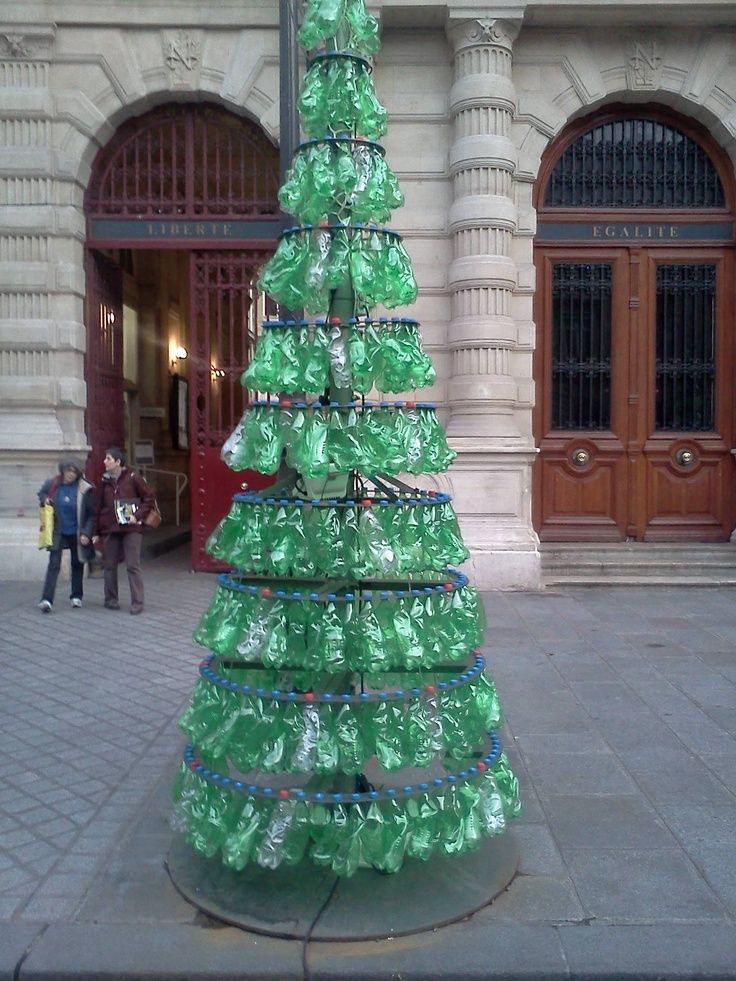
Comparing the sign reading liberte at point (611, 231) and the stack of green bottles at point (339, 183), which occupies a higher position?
the sign reading liberte at point (611, 231)

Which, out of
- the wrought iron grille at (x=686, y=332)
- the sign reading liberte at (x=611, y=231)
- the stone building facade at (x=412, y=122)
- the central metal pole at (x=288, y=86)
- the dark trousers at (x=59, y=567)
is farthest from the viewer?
the wrought iron grille at (x=686, y=332)

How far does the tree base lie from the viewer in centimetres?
355

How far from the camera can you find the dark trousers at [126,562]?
9.39m

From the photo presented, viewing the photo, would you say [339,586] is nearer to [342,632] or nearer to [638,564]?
[342,632]

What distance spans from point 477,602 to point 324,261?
5.10ft

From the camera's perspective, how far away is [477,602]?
3959 millimetres

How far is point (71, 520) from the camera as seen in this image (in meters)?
9.51

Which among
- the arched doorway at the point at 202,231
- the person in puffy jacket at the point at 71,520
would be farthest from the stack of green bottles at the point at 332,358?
the arched doorway at the point at 202,231

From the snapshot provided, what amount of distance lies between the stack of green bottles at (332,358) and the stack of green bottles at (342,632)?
0.85m

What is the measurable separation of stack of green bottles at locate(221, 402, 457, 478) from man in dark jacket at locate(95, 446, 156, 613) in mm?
5870

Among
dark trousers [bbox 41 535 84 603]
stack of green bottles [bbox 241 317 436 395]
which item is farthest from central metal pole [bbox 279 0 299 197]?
dark trousers [bbox 41 535 84 603]

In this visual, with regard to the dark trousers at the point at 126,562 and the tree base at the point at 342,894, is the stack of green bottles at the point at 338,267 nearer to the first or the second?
the tree base at the point at 342,894

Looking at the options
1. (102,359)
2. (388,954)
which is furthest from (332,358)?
(102,359)

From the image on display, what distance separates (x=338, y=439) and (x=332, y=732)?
114cm
